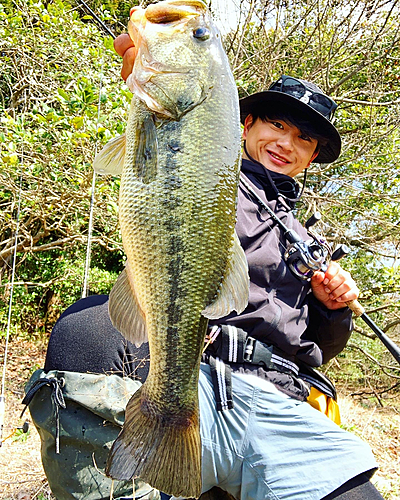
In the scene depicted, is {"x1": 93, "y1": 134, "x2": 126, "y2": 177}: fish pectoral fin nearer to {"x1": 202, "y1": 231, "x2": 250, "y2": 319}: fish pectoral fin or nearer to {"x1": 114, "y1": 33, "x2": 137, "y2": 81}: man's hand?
{"x1": 114, "y1": 33, "x2": 137, "y2": 81}: man's hand

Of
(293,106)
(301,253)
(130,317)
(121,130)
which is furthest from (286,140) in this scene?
(121,130)

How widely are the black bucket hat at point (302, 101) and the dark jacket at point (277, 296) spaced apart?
0.44m

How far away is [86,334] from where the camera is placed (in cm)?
243

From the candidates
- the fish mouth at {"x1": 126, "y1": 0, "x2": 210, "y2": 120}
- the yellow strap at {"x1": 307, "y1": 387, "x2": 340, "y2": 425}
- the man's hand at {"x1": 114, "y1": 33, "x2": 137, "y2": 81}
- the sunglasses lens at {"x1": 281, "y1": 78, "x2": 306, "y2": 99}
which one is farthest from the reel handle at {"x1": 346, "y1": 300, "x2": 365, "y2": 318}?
the man's hand at {"x1": 114, "y1": 33, "x2": 137, "y2": 81}

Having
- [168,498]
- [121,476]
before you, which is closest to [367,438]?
[168,498]

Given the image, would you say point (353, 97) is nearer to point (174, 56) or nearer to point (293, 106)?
point (293, 106)

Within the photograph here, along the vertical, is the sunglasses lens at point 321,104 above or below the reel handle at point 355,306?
above

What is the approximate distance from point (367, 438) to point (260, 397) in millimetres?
5896

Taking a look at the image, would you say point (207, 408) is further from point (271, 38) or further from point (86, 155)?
point (271, 38)

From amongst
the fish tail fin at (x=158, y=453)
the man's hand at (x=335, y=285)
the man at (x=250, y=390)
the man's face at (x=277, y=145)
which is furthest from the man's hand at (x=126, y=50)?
the man's hand at (x=335, y=285)

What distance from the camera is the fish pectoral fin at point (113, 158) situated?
1.70 metres

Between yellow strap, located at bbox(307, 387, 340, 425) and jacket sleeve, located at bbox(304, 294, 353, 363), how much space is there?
31 centimetres

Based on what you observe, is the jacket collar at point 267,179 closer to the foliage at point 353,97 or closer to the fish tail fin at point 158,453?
the fish tail fin at point 158,453

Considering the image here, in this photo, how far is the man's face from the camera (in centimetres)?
289
